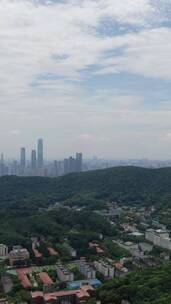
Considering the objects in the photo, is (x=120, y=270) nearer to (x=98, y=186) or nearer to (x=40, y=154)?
(x=98, y=186)

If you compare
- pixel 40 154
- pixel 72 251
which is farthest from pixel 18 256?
pixel 40 154

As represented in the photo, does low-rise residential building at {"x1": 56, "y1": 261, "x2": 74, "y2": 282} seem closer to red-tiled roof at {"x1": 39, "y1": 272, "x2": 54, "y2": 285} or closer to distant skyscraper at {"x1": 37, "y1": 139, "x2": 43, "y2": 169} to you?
red-tiled roof at {"x1": 39, "y1": 272, "x2": 54, "y2": 285}

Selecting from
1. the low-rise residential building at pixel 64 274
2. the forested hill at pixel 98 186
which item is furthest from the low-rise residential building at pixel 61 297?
the forested hill at pixel 98 186

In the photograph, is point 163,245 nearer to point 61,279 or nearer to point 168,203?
point 61,279

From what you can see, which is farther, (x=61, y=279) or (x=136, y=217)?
(x=136, y=217)

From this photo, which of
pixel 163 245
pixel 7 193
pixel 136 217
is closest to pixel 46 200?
pixel 7 193
